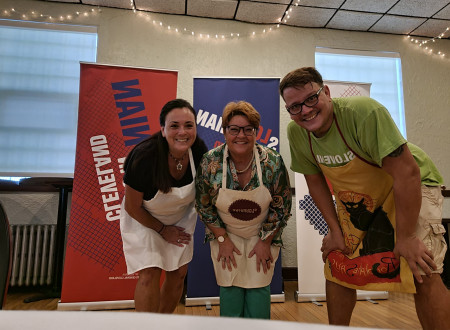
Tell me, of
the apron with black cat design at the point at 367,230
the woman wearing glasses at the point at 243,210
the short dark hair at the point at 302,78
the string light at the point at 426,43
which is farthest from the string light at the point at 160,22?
the apron with black cat design at the point at 367,230

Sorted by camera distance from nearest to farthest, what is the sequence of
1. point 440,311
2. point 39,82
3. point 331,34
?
point 440,311 < point 39,82 < point 331,34

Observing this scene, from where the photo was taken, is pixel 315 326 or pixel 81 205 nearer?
pixel 315 326

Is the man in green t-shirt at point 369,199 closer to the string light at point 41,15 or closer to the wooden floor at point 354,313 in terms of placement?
the wooden floor at point 354,313

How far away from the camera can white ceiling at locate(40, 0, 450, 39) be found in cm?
323

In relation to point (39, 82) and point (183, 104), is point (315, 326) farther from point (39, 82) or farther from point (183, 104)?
point (39, 82)

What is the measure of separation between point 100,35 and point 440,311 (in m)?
3.67

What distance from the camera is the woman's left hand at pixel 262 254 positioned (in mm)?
1466

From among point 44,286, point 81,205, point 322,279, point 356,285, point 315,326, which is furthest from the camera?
point 44,286

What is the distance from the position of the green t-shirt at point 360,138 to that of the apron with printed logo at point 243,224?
315 millimetres

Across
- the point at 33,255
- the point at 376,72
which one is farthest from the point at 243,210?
the point at 376,72

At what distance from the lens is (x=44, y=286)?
9.52ft

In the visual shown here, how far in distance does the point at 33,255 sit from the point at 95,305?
105cm

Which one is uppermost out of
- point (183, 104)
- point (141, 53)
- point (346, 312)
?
point (141, 53)

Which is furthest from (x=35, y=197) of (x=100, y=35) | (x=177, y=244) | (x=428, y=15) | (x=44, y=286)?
(x=428, y=15)
